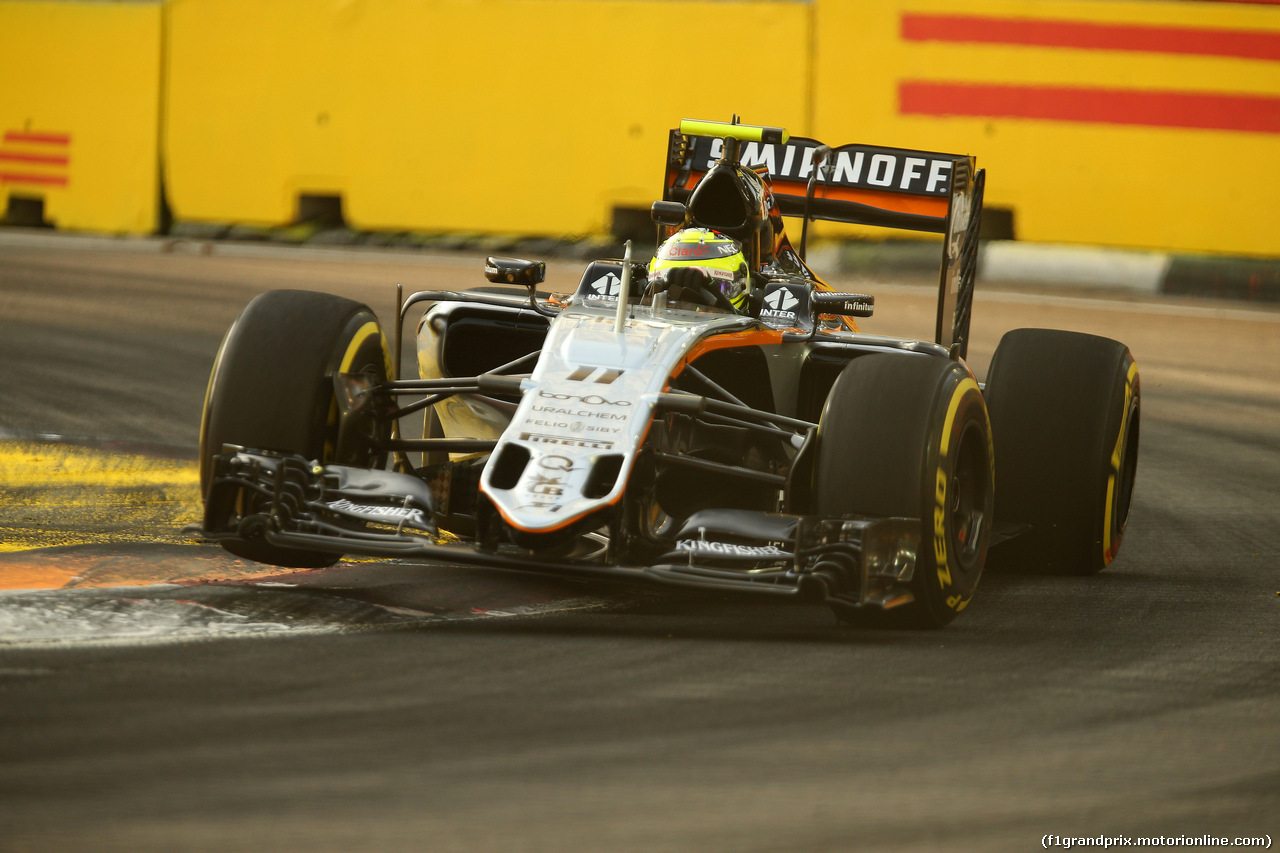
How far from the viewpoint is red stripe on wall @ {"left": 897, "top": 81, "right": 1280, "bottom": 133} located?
47.9 feet

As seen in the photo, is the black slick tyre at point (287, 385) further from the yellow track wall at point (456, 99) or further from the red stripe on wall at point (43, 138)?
the red stripe on wall at point (43, 138)

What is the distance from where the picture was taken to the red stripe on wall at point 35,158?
55.3ft

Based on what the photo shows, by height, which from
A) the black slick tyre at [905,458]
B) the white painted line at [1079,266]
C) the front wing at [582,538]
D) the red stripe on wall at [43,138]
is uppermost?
the red stripe on wall at [43,138]

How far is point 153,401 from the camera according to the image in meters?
9.55

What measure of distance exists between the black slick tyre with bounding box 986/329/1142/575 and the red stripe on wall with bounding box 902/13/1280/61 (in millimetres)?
8805

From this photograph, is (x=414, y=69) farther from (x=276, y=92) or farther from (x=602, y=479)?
(x=602, y=479)

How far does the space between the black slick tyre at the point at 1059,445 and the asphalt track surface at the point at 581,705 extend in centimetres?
17

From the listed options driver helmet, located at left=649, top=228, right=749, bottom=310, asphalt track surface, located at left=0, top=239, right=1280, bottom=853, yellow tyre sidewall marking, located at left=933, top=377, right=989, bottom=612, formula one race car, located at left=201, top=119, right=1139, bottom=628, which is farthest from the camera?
driver helmet, located at left=649, top=228, right=749, bottom=310

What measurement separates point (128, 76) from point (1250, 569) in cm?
1269

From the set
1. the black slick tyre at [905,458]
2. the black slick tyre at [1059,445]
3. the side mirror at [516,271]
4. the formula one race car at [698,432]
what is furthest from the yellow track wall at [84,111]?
the black slick tyre at [905,458]

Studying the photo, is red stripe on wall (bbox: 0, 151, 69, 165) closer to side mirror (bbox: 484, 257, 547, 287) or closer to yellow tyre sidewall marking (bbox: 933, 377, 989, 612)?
side mirror (bbox: 484, 257, 547, 287)

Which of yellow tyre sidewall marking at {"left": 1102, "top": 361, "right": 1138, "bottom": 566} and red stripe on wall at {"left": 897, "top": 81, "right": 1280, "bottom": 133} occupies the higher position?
red stripe on wall at {"left": 897, "top": 81, "right": 1280, "bottom": 133}

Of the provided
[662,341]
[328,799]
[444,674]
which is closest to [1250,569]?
[662,341]

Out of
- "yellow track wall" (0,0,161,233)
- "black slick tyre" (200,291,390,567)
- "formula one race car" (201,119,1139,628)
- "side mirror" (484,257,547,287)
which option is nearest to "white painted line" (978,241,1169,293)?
"yellow track wall" (0,0,161,233)
